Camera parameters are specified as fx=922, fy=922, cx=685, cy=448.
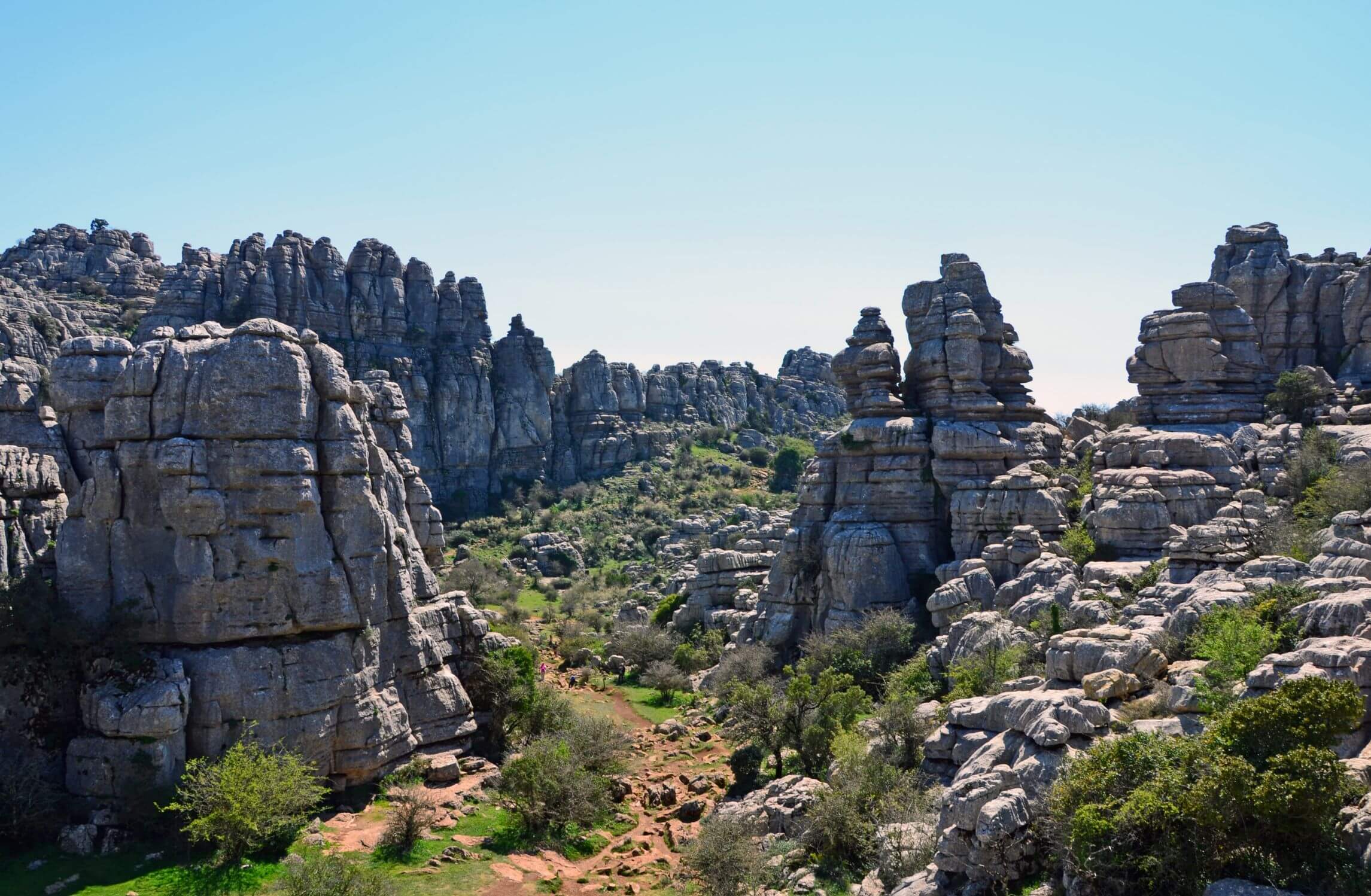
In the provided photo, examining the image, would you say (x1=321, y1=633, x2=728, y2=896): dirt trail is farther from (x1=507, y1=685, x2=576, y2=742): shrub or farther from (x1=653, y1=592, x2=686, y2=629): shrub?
(x1=653, y1=592, x2=686, y2=629): shrub

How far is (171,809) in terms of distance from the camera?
22.8 metres

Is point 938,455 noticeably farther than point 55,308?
No

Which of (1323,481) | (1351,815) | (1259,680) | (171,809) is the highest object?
(1323,481)

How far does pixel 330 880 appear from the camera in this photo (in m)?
20.0

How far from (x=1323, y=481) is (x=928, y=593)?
49.5 feet

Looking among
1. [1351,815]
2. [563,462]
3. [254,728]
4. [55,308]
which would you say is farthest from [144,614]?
[563,462]

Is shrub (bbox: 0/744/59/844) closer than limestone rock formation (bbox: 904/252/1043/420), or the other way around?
shrub (bbox: 0/744/59/844)

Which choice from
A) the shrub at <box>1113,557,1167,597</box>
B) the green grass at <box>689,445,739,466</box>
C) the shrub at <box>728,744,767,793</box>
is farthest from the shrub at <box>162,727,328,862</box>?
the green grass at <box>689,445,739,466</box>

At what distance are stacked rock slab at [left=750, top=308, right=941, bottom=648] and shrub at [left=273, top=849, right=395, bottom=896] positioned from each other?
2337 cm

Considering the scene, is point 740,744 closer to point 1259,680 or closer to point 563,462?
point 1259,680

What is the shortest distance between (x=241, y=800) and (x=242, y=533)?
7527 millimetres

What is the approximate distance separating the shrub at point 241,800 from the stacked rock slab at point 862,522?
2344cm

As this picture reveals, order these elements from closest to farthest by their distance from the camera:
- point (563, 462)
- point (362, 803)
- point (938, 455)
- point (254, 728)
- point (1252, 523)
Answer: point (254, 728) < point (362, 803) < point (1252, 523) < point (938, 455) < point (563, 462)

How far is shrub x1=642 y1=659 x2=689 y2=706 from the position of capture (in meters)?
43.8
